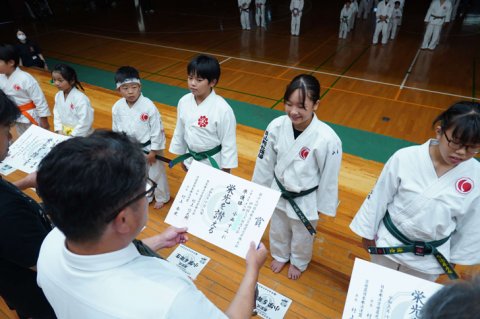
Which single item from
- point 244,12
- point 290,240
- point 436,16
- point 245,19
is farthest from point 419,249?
point 245,19

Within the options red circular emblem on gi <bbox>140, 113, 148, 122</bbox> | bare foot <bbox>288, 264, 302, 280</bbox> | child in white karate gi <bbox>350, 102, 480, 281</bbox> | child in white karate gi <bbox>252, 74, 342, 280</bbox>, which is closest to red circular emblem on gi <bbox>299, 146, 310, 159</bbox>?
child in white karate gi <bbox>252, 74, 342, 280</bbox>

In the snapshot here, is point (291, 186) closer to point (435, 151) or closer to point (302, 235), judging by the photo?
point (302, 235)

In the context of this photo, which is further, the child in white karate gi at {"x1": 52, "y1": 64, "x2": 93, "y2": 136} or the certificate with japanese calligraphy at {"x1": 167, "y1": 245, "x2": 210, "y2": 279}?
the child in white karate gi at {"x1": 52, "y1": 64, "x2": 93, "y2": 136}

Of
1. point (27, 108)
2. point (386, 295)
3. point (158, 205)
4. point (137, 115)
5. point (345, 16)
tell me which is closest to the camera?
point (386, 295)

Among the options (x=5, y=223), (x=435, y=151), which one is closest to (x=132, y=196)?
(x=5, y=223)

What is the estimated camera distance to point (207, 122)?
2.35 meters

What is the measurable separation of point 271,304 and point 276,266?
13.5 inches

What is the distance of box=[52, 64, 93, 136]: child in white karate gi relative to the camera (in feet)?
9.18

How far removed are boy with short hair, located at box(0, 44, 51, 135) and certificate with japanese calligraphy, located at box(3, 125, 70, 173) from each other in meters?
0.98

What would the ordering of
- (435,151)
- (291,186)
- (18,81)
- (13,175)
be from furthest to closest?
(13,175) → (18,81) → (291,186) → (435,151)

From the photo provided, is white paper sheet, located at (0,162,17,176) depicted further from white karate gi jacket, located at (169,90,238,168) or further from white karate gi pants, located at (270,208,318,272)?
white karate gi pants, located at (270,208,318,272)

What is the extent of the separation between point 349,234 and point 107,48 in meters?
9.82

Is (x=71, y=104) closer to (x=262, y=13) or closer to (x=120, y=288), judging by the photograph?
(x=120, y=288)

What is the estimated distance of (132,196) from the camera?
74cm
